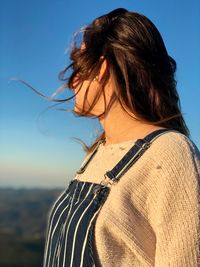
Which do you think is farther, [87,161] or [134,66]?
[87,161]

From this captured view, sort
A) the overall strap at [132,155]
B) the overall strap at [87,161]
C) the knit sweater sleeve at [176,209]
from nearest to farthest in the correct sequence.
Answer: the knit sweater sleeve at [176,209] < the overall strap at [132,155] < the overall strap at [87,161]

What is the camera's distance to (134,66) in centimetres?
129

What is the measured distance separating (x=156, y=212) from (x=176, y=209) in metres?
0.05

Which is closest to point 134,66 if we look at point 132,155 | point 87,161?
Answer: point 132,155

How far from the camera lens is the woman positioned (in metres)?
1.11

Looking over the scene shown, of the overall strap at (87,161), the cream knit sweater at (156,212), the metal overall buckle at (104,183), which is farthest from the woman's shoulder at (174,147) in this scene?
the overall strap at (87,161)

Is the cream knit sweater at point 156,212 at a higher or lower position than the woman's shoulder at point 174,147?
lower

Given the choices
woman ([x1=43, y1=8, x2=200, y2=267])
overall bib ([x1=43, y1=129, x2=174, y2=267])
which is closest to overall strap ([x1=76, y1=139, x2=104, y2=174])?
woman ([x1=43, y1=8, x2=200, y2=267])

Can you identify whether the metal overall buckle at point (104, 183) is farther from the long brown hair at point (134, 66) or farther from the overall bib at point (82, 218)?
the long brown hair at point (134, 66)

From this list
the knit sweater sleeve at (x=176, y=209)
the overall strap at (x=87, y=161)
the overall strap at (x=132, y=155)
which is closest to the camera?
the knit sweater sleeve at (x=176, y=209)

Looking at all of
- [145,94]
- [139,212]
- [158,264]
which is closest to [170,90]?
[145,94]

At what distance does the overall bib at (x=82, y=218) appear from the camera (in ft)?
3.79

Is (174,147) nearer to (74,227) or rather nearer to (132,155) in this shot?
(132,155)

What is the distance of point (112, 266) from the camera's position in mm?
1112
